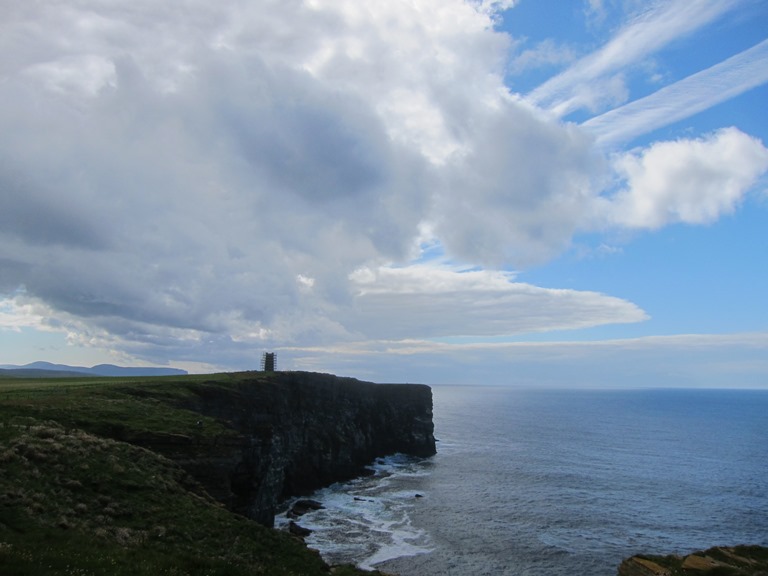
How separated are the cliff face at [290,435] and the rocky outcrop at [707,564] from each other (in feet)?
98.0

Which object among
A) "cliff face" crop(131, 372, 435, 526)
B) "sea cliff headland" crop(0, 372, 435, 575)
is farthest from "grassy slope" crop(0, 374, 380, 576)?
"cliff face" crop(131, 372, 435, 526)

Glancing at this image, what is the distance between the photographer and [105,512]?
25484 mm

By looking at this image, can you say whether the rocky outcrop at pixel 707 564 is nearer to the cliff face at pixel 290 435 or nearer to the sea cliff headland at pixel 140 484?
the sea cliff headland at pixel 140 484

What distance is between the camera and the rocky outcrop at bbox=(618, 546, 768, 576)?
36.7 meters

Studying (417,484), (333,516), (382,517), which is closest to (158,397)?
(333,516)

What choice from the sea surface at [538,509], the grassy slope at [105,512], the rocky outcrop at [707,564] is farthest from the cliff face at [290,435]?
the rocky outcrop at [707,564]

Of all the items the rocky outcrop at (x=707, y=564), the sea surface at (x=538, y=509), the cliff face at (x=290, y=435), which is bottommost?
the sea surface at (x=538, y=509)

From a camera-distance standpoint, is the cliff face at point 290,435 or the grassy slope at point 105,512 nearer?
the grassy slope at point 105,512

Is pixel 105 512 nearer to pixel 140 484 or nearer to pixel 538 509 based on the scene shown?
pixel 140 484

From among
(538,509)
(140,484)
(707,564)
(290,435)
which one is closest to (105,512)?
(140,484)

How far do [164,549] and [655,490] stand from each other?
257 feet

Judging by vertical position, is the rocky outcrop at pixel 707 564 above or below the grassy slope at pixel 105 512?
below

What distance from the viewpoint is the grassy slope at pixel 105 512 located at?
20.1 metres

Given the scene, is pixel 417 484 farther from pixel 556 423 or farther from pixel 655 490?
pixel 556 423
